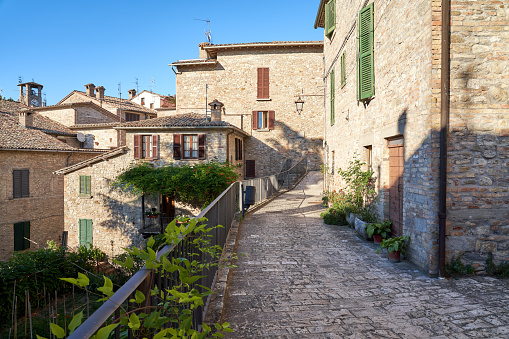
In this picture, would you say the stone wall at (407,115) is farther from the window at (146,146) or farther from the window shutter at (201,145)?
the window at (146,146)

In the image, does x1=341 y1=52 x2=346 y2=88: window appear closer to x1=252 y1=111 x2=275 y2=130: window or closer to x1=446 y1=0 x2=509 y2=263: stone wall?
x1=446 y1=0 x2=509 y2=263: stone wall

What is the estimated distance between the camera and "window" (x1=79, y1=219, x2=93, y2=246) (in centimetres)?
1700

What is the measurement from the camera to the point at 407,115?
18.2ft

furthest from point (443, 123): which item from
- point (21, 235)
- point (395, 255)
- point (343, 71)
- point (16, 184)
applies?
point (21, 235)

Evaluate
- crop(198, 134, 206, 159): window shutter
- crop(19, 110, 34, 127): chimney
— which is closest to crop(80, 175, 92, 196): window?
crop(198, 134, 206, 159): window shutter

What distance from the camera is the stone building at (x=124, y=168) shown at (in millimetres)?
16625

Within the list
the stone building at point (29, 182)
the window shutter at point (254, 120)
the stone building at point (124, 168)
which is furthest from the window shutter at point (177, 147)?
the window shutter at point (254, 120)

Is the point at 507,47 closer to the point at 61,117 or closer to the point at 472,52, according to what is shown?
the point at 472,52

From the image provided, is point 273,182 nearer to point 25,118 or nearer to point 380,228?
point 380,228

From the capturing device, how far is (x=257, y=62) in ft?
77.8

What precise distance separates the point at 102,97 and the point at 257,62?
16.8 metres

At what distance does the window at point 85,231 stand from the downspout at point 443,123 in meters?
16.7

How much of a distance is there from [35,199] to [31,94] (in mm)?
21489

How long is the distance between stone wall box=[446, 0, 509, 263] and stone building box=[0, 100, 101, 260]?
58.6 feet
